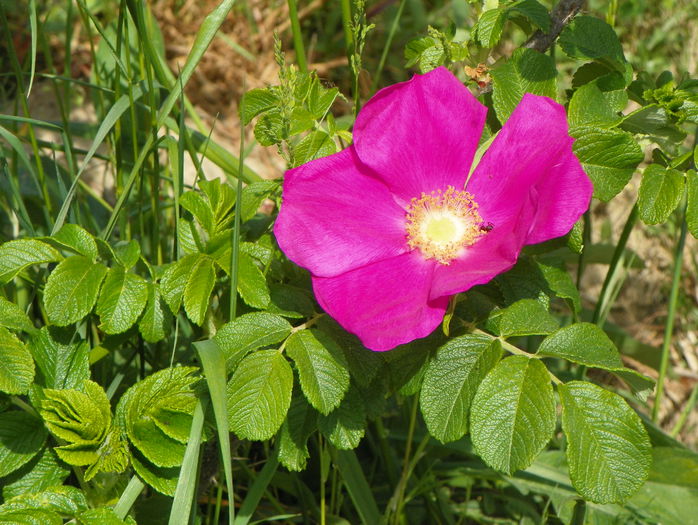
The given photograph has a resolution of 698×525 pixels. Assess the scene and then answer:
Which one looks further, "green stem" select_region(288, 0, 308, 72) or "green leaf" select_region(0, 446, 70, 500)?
"green stem" select_region(288, 0, 308, 72)

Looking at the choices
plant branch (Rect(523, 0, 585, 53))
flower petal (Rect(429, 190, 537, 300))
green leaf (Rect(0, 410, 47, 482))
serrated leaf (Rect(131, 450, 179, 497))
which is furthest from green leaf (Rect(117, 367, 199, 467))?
plant branch (Rect(523, 0, 585, 53))

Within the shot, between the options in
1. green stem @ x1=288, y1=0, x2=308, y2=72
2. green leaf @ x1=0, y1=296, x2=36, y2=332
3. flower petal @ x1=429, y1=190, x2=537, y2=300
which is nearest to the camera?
flower petal @ x1=429, y1=190, x2=537, y2=300

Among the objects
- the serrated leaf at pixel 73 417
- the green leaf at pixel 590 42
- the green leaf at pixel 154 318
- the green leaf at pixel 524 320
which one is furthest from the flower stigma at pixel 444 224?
the serrated leaf at pixel 73 417

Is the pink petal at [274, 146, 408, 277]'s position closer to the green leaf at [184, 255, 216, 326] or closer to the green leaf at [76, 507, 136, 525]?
the green leaf at [184, 255, 216, 326]

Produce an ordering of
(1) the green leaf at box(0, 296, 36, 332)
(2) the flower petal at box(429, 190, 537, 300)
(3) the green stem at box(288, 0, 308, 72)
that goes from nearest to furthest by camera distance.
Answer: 1. (2) the flower petal at box(429, 190, 537, 300)
2. (1) the green leaf at box(0, 296, 36, 332)
3. (3) the green stem at box(288, 0, 308, 72)

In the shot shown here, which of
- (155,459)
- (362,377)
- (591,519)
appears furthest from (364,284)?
(591,519)

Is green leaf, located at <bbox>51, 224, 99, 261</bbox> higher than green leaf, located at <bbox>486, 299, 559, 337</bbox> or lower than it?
higher

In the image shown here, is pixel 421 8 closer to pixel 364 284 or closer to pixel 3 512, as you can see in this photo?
pixel 364 284

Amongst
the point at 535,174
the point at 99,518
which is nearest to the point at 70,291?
the point at 99,518

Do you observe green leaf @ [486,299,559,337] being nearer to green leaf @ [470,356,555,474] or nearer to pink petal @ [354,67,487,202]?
green leaf @ [470,356,555,474]

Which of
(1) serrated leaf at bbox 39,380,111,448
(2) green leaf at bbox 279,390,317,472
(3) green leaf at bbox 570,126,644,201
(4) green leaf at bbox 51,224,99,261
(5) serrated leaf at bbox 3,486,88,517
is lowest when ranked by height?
(5) serrated leaf at bbox 3,486,88,517
